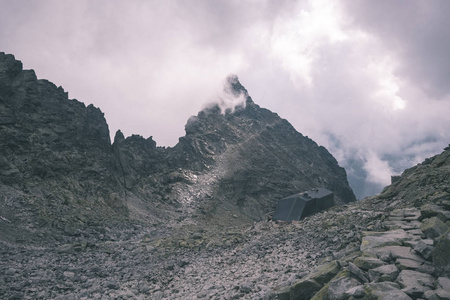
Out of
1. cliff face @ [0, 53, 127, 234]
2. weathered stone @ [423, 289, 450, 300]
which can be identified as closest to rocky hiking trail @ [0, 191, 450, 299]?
weathered stone @ [423, 289, 450, 300]

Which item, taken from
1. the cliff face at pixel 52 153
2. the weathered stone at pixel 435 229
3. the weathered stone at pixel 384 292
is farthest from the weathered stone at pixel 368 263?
the cliff face at pixel 52 153

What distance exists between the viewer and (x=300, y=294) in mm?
9516

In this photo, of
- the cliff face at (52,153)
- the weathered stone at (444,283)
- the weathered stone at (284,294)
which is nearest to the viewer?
the weathered stone at (444,283)

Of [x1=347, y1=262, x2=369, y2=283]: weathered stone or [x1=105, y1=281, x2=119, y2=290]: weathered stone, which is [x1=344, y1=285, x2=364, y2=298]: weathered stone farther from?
[x1=105, y1=281, x2=119, y2=290]: weathered stone

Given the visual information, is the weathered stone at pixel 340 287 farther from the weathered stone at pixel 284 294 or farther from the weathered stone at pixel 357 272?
the weathered stone at pixel 284 294

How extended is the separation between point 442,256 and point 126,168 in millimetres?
68934

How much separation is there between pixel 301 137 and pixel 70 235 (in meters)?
104

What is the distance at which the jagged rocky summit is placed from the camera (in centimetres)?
4253

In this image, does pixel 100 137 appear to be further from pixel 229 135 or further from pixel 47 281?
pixel 47 281

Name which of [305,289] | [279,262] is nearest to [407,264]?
[305,289]

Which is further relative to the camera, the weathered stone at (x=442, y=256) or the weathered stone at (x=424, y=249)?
the weathered stone at (x=424, y=249)

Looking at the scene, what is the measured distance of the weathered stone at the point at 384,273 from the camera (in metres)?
7.87

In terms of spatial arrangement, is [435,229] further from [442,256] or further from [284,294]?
[284,294]

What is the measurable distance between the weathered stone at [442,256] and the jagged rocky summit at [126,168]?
3701cm
